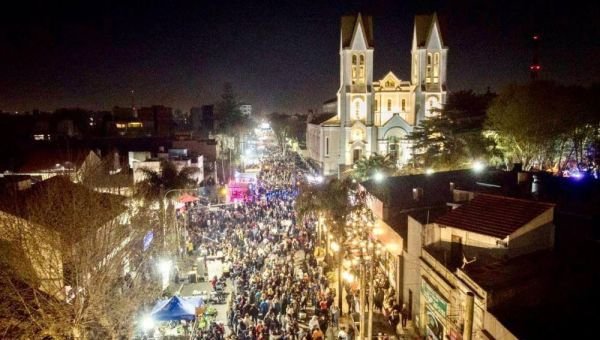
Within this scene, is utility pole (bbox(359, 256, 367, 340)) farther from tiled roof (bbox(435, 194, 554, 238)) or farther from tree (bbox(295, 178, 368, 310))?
tree (bbox(295, 178, 368, 310))

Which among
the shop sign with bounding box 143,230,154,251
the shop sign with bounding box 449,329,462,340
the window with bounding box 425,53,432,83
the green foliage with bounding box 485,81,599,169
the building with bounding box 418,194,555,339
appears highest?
the window with bounding box 425,53,432,83

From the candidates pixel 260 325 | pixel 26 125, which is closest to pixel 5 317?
pixel 260 325

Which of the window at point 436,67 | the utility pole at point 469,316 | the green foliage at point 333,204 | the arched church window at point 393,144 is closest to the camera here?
the utility pole at point 469,316

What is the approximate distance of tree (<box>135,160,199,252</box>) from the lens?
23.4m

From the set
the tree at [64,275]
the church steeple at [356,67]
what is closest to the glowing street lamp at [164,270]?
the tree at [64,275]

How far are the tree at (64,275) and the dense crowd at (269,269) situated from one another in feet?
13.4

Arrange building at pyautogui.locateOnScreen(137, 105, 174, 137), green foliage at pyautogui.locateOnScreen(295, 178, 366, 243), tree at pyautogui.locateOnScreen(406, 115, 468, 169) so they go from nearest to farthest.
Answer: green foliage at pyautogui.locateOnScreen(295, 178, 366, 243) → tree at pyautogui.locateOnScreen(406, 115, 468, 169) → building at pyautogui.locateOnScreen(137, 105, 174, 137)

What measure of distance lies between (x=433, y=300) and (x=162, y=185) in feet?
50.7

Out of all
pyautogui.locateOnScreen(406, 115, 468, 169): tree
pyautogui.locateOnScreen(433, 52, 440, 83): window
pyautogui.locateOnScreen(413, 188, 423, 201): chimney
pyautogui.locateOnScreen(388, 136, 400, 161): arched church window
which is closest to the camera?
pyautogui.locateOnScreen(413, 188, 423, 201): chimney

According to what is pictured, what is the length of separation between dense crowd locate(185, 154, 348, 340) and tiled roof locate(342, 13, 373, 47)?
84.4ft

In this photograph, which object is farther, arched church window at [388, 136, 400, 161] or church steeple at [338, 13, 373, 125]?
church steeple at [338, 13, 373, 125]

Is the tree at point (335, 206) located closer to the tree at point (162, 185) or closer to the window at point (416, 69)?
the tree at point (162, 185)

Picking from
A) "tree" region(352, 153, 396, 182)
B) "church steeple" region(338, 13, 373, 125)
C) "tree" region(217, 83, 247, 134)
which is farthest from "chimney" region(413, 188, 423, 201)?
"tree" region(217, 83, 247, 134)

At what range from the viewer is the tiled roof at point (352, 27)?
54281mm
